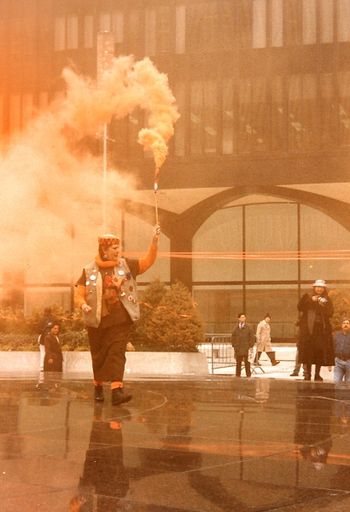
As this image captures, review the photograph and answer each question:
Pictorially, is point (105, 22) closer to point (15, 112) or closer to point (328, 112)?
point (15, 112)

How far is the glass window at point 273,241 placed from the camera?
42875 millimetres

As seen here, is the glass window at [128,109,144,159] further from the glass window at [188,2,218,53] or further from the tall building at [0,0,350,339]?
the glass window at [188,2,218,53]

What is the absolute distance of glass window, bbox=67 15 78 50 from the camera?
42156 mm

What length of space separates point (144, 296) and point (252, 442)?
18.2m

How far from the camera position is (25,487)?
17.2ft

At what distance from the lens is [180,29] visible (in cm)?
4188

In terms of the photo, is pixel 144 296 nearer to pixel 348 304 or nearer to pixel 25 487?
pixel 348 304

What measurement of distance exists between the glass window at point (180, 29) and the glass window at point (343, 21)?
258 inches

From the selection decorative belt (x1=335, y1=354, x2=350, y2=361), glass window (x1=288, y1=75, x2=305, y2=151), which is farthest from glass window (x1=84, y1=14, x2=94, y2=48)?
decorative belt (x1=335, y1=354, x2=350, y2=361)

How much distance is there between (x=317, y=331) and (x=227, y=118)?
27131 mm

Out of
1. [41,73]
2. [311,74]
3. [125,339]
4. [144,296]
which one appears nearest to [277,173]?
[311,74]

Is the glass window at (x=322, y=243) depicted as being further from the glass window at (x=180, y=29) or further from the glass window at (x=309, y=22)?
the glass window at (x=180, y=29)

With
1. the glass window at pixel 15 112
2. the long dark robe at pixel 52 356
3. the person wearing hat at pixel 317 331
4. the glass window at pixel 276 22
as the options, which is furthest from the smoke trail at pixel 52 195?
the person wearing hat at pixel 317 331

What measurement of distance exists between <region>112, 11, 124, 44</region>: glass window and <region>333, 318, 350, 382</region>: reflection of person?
27.0m
